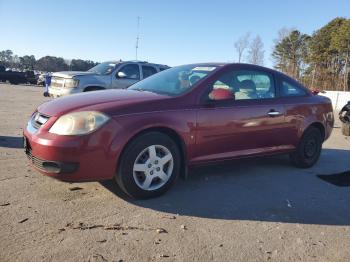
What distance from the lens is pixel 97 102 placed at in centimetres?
449

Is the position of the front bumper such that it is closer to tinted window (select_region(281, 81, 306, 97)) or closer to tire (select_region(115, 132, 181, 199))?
tire (select_region(115, 132, 181, 199))

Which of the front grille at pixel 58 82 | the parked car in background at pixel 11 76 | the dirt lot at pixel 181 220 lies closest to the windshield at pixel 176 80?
the dirt lot at pixel 181 220

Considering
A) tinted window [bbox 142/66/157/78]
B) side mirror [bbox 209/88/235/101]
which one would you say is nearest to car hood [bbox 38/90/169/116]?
side mirror [bbox 209/88/235/101]

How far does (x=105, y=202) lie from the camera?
4.32 metres

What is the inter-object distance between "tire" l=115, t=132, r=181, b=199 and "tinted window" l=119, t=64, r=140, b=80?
28.9ft

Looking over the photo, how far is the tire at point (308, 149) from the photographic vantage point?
→ 20.8ft

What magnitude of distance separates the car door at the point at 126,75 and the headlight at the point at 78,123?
8559mm

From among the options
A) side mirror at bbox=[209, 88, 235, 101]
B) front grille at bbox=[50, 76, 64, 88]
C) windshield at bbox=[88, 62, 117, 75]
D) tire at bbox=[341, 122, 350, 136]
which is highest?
windshield at bbox=[88, 62, 117, 75]

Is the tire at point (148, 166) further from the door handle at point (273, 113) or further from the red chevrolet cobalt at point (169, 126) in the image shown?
the door handle at point (273, 113)

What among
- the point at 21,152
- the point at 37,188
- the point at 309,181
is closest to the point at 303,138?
the point at 309,181

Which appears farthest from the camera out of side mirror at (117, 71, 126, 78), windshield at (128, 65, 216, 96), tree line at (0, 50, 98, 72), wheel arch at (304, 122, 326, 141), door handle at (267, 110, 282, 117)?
tree line at (0, 50, 98, 72)

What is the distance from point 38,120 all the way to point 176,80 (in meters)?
1.85

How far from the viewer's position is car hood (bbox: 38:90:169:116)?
→ 14.2 feet

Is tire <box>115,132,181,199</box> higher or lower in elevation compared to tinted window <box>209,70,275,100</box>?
lower
